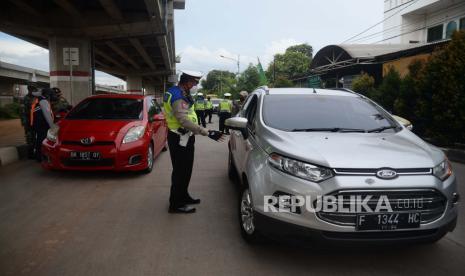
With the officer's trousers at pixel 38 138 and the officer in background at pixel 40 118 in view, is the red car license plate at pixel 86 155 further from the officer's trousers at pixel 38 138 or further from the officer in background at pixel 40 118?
the officer's trousers at pixel 38 138

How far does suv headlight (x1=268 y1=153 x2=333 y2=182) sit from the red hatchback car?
3.75 meters

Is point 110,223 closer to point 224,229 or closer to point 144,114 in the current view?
point 224,229

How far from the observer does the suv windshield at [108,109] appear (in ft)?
24.2

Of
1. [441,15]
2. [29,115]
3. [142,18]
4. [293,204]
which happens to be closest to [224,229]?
[293,204]

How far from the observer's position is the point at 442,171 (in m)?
3.38

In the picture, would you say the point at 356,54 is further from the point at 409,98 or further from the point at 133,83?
the point at 133,83

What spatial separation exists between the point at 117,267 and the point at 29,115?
660cm

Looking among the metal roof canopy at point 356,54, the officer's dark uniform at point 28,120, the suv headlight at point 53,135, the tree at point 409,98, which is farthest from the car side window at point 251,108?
the metal roof canopy at point 356,54

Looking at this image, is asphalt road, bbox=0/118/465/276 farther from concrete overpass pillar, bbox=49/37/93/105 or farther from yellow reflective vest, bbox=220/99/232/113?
concrete overpass pillar, bbox=49/37/93/105

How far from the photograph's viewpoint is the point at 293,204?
10.5 ft

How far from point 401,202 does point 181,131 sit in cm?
263

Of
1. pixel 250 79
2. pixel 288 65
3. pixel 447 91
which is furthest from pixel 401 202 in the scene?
pixel 288 65

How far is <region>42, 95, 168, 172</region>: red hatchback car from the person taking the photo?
251 inches

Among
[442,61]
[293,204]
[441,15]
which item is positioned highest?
[441,15]
